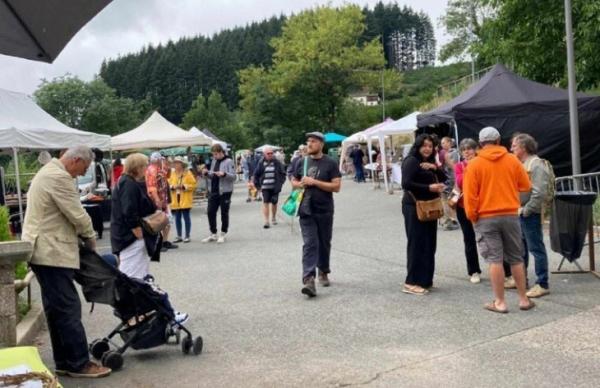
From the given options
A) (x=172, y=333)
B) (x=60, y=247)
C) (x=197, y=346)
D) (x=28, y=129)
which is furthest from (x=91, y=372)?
(x=28, y=129)

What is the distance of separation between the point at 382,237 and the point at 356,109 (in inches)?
2199

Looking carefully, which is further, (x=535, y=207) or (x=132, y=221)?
(x=535, y=207)

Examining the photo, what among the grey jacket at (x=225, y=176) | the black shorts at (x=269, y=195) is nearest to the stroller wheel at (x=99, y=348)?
the grey jacket at (x=225, y=176)

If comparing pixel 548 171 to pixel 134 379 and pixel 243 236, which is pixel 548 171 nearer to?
pixel 134 379

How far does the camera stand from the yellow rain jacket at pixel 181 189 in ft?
43.9

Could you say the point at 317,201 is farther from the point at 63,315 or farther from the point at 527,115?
the point at 527,115

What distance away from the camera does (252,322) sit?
6926mm

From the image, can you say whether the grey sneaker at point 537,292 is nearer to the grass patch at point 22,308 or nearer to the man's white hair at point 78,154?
the man's white hair at point 78,154

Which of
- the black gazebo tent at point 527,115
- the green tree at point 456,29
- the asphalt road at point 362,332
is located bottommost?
the asphalt road at point 362,332

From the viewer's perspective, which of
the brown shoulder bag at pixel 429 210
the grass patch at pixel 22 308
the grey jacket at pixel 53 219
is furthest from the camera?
the brown shoulder bag at pixel 429 210

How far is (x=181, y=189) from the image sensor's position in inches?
527

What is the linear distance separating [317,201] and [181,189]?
5777 millimetres

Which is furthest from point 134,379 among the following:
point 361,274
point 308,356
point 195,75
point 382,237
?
point 195,75

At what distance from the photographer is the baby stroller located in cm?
537
